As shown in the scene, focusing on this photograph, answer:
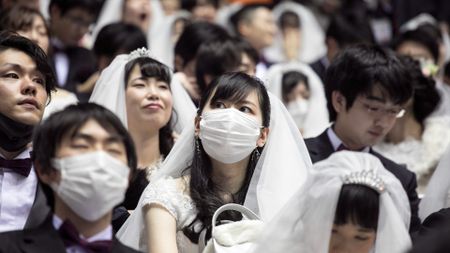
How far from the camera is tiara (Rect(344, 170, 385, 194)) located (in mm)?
3590

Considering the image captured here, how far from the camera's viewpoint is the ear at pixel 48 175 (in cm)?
330

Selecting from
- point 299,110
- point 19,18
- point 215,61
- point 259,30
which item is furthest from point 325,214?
point 259,30

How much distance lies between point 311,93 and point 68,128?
4.11 meters

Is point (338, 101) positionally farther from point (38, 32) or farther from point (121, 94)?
point (38, 32)

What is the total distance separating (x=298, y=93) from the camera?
284 inches

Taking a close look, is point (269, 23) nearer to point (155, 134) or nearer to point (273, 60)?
point (273, 60)

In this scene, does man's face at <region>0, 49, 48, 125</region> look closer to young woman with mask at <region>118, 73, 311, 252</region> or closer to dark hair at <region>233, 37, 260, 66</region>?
young woman with mask at <region>118, 73, 311, 252</region>

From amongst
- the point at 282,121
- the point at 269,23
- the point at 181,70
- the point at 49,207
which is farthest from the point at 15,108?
the point at 269,23

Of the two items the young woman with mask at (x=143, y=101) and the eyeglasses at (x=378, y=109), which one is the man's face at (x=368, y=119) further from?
the young woman with mask at (x=143, y=101)

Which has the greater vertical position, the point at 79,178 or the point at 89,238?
the point at 79,178

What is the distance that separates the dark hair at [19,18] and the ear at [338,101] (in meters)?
1.88

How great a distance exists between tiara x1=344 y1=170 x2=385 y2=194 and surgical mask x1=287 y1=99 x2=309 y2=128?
334cm

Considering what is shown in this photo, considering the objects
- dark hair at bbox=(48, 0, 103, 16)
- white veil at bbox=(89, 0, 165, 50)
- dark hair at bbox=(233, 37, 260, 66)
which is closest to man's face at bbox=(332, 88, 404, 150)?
dark hair at bbox=(233, 37, 260, 66)

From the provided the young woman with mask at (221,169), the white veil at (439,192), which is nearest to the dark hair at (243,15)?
the white veil at (439,192)
